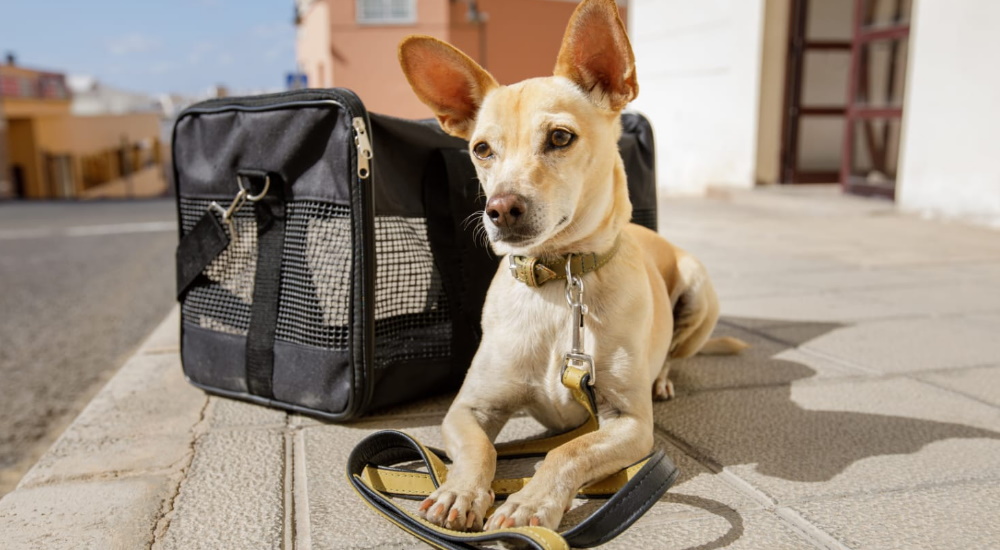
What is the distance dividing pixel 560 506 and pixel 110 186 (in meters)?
38.9

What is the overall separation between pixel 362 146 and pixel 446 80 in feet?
1.00

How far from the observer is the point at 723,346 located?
112 inches

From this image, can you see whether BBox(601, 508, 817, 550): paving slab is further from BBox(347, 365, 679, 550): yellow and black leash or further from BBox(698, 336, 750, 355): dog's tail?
BBox(698, 336, 750, 355): dog's tail

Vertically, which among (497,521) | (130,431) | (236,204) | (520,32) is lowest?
(130,431)

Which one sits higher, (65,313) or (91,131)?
(91,131)

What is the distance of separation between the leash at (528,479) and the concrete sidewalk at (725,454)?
0.06 metres

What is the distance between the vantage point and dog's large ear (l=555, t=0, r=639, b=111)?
6.01 ft

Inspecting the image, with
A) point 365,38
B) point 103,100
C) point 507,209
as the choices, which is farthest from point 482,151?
point 103,100

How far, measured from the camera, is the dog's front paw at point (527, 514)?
1.46 meters

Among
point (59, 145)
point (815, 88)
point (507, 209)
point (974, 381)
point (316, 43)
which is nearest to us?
point (507, 209)

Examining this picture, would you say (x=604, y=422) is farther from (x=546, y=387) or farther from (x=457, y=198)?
(x=457, y=198)

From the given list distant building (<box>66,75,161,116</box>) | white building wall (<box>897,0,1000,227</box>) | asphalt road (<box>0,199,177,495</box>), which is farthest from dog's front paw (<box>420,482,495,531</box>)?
distant building (<box>66,75,161,116</box>)

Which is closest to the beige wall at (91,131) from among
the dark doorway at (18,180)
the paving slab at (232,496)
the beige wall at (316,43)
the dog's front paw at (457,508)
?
the dark doorway at (18,180)

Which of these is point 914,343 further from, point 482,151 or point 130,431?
point 130,431
